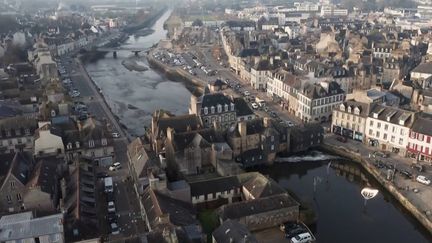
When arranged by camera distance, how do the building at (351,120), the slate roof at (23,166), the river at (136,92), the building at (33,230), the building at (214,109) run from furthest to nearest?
the river at (136,92)
the building at (214,109)
the building at (351,120)
the slate roof at (23,166)
the building at (33,230)

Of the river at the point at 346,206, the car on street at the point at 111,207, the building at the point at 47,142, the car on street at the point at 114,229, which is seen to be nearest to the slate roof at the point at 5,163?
the building at the point at 47,142

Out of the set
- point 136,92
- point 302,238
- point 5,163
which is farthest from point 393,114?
point 136,92

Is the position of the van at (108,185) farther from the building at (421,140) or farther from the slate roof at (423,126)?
the slate roof at (423,126)

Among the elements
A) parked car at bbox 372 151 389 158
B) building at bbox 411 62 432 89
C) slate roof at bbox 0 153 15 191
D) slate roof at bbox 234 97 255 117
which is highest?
building at bbox 411 62 432 89

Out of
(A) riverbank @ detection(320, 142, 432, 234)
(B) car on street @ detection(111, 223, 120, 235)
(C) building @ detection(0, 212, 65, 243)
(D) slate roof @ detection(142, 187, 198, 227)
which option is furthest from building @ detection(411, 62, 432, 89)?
(C) building @ detection(0, 212, 65, 243)

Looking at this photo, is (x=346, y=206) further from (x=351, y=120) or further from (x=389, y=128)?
(x=351, y=120)

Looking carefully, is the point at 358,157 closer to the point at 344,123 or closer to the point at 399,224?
the point at 344,123

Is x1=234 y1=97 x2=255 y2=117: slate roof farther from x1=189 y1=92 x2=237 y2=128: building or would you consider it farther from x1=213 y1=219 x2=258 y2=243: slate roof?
x1=213 y1=219 x2=258 y2=243: slate roof
